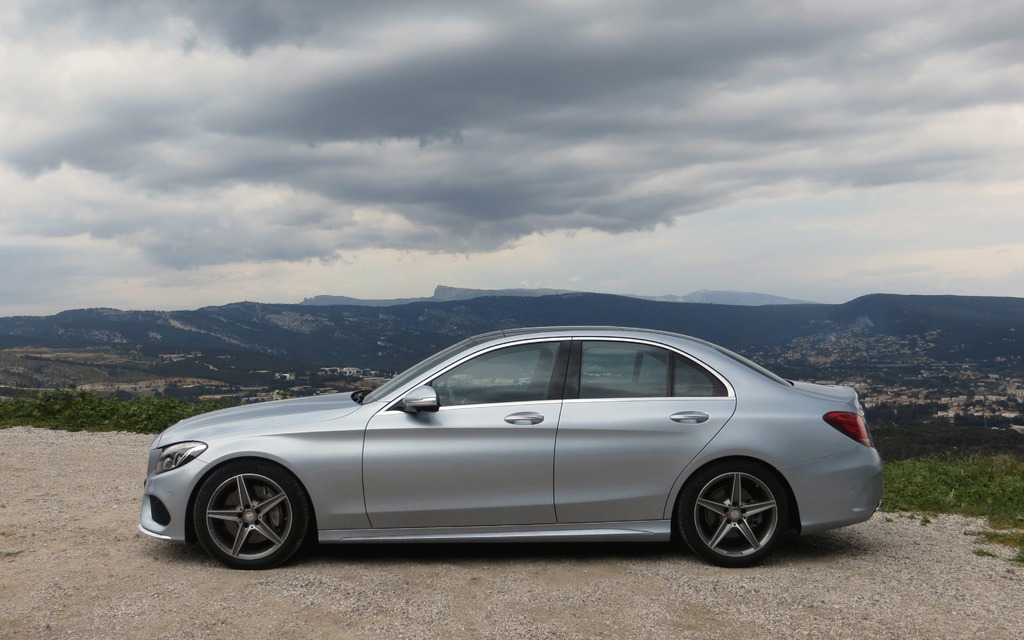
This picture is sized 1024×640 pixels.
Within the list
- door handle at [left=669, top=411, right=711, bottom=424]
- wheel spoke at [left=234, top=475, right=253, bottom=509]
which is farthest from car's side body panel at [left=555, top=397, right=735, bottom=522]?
wheel spoke at [left=234, top=475, right=253, bottom=509]

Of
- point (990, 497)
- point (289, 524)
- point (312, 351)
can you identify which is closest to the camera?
point (289, 524)

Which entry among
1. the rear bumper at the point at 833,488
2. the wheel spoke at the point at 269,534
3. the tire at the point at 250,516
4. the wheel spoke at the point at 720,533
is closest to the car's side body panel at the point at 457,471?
the tire at the point at 250,516

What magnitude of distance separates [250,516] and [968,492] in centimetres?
678

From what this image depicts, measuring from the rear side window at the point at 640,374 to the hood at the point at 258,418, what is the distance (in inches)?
Result: 65.0

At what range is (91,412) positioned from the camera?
13.9 metres

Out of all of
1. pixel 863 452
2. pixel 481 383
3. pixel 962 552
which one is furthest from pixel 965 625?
pixel 481 383

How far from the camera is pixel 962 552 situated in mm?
6348

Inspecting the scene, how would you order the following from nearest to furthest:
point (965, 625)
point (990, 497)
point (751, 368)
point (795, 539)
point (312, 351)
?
point (965, 625) → point (751, 368) → point (795, 539) → point (990, 497) → point (312, 351)

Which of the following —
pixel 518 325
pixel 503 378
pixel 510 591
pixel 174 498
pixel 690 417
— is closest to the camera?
pixel 510 591

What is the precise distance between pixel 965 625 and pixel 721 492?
163 centimetres

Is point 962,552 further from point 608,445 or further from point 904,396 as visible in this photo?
point 904,396

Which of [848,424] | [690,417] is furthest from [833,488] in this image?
[690,417]

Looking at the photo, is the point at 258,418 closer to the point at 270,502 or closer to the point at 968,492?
the point at 270,502

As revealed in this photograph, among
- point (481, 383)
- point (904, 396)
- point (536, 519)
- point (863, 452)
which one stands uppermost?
point (481, 383)
